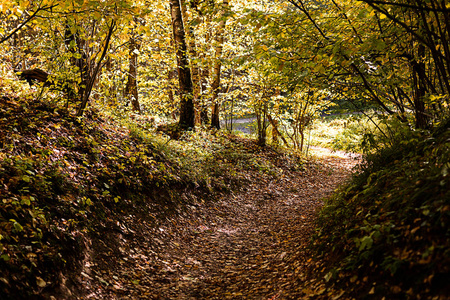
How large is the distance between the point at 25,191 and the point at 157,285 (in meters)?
2.21

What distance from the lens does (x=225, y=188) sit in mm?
8938

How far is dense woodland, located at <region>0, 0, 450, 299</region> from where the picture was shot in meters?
2.99

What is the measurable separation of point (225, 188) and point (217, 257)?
3674 mm

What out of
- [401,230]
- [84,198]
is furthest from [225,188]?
[401,230]

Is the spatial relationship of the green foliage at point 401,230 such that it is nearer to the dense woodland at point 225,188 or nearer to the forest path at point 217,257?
the dense woodland at point 225,188

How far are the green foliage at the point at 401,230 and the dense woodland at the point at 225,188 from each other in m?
0.02

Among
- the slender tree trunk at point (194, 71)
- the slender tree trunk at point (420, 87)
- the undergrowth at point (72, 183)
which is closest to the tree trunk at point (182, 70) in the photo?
the slender tree trunk at point (194, 71)

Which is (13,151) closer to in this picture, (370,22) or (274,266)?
(274,266)

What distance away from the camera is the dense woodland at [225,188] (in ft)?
9.82

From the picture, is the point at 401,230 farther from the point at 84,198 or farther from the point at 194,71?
the point at 194,71

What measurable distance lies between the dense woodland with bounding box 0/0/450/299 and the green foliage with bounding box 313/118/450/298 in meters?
0.02

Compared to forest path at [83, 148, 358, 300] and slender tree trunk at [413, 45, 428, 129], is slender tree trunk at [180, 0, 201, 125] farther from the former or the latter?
slender tree trunk at [413, 45, 428, 129]

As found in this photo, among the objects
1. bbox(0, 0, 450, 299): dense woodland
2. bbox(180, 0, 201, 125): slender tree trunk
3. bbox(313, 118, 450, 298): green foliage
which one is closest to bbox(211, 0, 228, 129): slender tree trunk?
bbox(180, 0, 201, 125): slender tree trunk

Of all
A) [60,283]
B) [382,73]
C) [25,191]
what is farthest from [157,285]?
[382,73]
